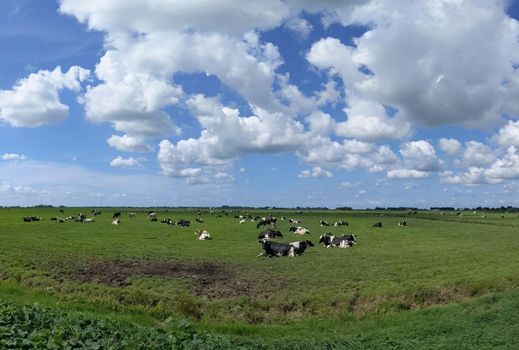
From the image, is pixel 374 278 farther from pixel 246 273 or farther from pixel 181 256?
pixel 181 256

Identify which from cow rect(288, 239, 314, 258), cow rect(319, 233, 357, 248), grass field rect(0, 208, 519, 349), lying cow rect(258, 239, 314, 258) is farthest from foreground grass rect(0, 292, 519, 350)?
cow rect(319, 233, 357, 248)

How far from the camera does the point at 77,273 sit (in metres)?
25.2

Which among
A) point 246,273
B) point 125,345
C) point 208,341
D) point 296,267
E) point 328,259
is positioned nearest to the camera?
point 125,345

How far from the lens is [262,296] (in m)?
21.3

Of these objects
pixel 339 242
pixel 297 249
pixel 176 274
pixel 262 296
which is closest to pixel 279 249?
pixel 297 249

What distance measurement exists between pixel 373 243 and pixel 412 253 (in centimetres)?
880

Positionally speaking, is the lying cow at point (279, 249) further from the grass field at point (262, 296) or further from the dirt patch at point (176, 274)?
the dirt patch at point (176, 274)

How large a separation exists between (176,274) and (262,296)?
6277 mm

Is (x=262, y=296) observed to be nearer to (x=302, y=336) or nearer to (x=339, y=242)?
(x=302, y=336)

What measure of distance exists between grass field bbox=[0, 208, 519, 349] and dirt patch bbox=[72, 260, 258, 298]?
59 mm

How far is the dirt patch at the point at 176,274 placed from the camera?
2239 centimetres

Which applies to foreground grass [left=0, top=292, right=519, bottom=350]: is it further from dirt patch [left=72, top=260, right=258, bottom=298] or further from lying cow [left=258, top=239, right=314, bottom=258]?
lying cow [left=258, top=239, right=314, bottom=258]

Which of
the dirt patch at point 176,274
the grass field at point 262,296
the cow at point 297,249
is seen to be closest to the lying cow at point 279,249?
the cow at point 297,249

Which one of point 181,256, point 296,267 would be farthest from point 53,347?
point 181,256
